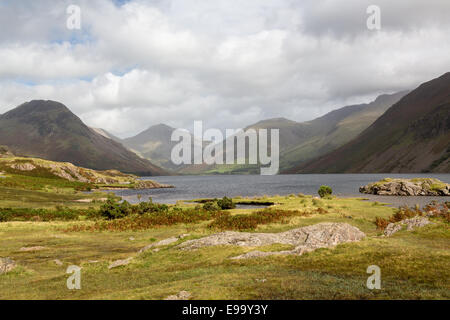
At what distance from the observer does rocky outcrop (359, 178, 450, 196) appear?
104 meters

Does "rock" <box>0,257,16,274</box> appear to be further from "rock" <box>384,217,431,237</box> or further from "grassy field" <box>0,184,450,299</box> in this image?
"rock" <box>384,217,431,237</box>

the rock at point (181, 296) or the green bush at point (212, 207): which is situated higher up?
the rock at point (181, 296)

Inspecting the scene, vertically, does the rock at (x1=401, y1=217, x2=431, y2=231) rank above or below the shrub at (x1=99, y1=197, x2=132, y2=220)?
above

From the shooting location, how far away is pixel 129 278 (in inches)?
802

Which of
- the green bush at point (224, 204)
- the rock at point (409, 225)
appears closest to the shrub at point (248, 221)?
the rock at point (409, 225)

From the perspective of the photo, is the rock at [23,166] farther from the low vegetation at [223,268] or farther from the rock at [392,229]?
the rock at [392,229]

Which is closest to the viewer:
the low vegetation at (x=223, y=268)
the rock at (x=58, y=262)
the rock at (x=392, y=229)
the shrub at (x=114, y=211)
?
the low vegetation at (x=223, y=268)

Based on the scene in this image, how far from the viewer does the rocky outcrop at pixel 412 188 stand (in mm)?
103625

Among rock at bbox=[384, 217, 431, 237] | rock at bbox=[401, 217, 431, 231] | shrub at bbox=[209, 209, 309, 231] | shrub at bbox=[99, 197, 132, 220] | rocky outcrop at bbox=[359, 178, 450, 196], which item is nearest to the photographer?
rock at bbox=[384, 217, 431, 237]

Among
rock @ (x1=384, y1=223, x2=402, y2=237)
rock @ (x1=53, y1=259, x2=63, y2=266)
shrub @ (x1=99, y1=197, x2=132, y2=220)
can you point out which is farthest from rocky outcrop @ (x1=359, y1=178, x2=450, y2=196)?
rock @ (x1=53, y1=259, x2=63, y2=266)

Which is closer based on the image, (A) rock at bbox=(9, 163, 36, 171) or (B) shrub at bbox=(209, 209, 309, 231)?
(B) shrub at bbox=(209, 209, 309, 231)

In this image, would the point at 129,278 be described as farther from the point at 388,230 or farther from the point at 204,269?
the point at 388,230
